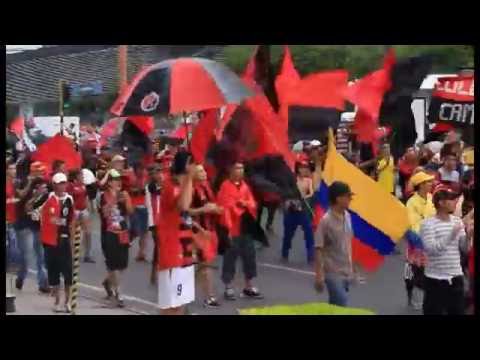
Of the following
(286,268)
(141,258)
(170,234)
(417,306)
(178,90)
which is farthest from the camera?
(141,258)

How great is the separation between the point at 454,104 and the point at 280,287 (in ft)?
11.4

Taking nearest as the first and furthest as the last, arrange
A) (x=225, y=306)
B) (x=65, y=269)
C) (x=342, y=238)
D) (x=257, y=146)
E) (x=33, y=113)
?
1. (x=342, y=238)
2. (x=65, y=269)
3. (x=225, y=306)
4. (x=257, y=146)
5. (x=33, y=113)

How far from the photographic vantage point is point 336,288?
7.84 metres

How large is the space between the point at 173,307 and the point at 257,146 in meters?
3.65

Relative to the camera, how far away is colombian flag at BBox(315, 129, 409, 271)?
28.2 ft

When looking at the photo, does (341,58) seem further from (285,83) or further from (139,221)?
(285,83)

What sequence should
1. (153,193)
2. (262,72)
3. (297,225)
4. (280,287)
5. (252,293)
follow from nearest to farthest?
(252,293) < (262,72) < (280,287) < (153,193) < (297,225)

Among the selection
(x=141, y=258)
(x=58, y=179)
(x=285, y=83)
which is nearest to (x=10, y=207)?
(x=58, y=179)

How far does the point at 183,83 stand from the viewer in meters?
8.45

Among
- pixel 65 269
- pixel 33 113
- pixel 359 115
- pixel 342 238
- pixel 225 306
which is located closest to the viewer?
pixel 342 238

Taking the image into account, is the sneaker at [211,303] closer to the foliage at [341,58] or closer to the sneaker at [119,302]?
the sneaker at [119,302]

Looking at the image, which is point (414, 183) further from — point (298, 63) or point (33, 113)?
point (33, 113)

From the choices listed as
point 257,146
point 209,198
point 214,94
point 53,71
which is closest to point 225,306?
point 209,198

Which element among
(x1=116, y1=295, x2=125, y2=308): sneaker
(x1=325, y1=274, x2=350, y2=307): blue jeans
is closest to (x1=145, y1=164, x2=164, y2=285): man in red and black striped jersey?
(x1=116, y1=295, x2=125, y2=308): sneaker
